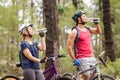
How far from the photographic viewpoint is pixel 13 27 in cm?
2070

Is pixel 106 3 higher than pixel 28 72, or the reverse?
pixel 106 3

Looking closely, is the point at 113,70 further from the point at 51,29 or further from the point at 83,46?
the point at 83,46

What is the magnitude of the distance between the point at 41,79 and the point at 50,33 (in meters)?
3.33

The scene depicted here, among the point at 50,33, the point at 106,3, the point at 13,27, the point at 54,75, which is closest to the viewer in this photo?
the point at 54,75

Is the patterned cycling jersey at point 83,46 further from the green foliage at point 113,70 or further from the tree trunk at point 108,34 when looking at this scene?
the tree trunk at point 108,34

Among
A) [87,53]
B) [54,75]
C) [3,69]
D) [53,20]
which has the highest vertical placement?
[53,20]

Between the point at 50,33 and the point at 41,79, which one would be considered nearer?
the point at 41,79

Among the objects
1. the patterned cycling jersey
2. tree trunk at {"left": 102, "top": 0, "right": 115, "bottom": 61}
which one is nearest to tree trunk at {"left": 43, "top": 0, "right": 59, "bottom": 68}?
the patterned cycling jersey

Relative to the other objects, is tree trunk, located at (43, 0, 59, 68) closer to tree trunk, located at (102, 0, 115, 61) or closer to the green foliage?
the green foliage

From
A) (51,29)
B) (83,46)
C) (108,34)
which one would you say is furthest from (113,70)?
(83,46)

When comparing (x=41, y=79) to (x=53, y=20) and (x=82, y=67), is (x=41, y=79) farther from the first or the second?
(x=53, y=20)

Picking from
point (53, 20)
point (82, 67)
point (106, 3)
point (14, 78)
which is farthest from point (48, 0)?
point (106, 3)

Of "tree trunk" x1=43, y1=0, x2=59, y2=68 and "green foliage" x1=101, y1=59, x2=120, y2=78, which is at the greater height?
"tree trunk" x1=43, y1=0, x2=59, y2=68

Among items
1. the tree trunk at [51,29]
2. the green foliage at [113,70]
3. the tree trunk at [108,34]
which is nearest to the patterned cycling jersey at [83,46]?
the tree trunk at [51,29]
